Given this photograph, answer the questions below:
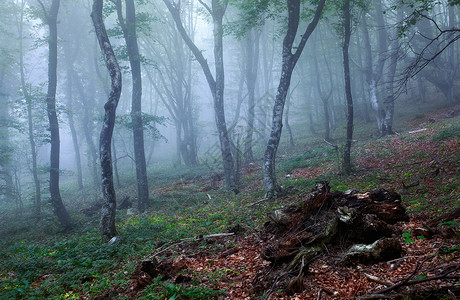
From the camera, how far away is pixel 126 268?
617 centimetres

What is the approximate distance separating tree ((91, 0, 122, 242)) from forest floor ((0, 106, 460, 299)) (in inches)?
23.9

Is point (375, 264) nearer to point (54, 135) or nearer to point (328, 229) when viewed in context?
point (328, 229)

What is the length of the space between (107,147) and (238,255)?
5.49 meters

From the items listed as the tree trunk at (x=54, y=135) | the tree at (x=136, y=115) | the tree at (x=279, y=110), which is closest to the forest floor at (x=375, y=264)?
the tree at (x=279, y=110)

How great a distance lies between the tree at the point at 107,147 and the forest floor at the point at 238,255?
607 millimetres

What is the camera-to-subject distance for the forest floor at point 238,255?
3.90 metres

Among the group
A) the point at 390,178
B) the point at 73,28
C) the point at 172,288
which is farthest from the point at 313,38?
the point at 172,288

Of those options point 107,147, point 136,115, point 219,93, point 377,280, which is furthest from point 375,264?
point 136,115

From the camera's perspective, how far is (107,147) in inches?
348

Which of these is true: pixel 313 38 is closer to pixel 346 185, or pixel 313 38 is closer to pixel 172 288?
pixel 346 185

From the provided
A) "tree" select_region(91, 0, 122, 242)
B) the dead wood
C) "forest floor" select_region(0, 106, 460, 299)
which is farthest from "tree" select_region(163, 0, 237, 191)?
the dead wood

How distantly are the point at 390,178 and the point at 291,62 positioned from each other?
548cm

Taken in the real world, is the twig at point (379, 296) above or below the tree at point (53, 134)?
below

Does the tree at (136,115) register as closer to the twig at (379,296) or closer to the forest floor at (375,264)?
the forest floor at (375,264)
